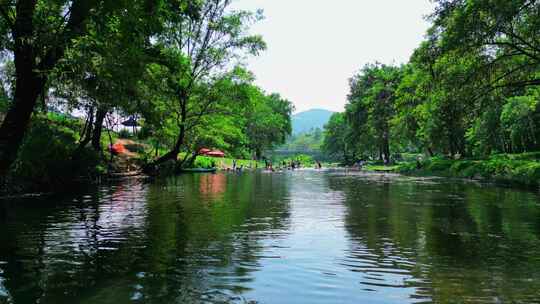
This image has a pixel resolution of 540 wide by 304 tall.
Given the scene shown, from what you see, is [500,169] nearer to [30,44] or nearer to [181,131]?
[181,131]

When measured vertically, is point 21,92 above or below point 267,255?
above

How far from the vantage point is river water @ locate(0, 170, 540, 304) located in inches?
258

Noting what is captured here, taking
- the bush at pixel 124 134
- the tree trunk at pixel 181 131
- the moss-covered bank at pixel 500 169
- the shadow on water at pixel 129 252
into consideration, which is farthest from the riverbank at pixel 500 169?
the bush at pixel 124 134

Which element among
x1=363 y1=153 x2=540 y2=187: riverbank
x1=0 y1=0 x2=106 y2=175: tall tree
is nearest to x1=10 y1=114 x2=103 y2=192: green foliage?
x1=0 y1=0 x2=106 y2=175: tall tree

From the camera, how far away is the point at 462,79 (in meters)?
27.2

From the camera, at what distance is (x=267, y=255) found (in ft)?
29.6

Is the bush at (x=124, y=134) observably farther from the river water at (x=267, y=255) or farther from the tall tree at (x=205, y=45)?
the river water at (x=267, y=255)

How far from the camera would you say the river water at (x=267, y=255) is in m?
6.54

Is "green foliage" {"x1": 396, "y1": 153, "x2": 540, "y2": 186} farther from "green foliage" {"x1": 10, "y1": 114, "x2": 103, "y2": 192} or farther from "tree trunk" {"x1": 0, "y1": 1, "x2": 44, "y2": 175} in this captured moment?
"green foliage" {"x1": 10, "y1": 114, "x2": 103, "y2": 192}

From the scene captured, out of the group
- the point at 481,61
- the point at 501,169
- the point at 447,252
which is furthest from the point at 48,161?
the point at 501,169

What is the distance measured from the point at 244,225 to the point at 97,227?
4.22 m

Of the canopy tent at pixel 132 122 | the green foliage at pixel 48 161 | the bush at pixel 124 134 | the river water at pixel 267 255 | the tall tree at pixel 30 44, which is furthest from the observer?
the bush at pixel 124 134

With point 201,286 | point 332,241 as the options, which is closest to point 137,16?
point 332,241

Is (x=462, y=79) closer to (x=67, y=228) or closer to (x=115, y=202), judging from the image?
(x=115, y=202)
